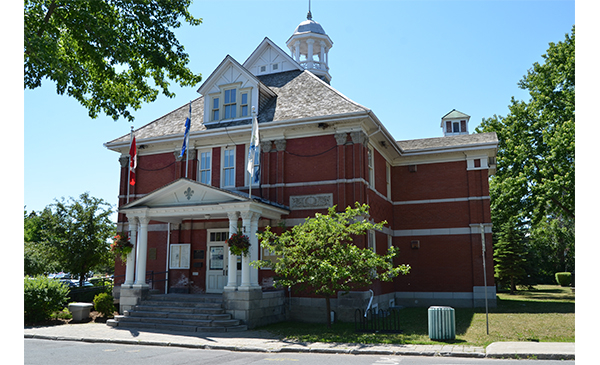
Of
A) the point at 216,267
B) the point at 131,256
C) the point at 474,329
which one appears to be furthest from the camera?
the point at 216,267

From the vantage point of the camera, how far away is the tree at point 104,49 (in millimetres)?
10727

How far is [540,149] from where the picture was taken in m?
27.5

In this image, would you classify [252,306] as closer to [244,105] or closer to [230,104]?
[244,105]

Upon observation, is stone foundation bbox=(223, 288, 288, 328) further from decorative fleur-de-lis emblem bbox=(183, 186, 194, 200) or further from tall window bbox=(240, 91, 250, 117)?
tall window bbox=(240, 91, 250, 117)

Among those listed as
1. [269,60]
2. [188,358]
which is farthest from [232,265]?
Answer: [269,60]

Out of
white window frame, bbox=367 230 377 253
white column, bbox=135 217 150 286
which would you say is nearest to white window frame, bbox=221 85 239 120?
white column, bbox=135 217 150 286

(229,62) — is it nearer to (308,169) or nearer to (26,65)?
(308,169)

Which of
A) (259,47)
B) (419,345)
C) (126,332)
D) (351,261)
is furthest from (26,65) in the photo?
(259,47)

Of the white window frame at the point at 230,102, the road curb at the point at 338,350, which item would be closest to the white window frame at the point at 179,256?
the white window frame at the point at 230,102

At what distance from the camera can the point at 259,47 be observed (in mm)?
24953

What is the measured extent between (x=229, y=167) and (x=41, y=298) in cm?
910

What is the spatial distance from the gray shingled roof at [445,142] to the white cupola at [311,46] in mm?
6894

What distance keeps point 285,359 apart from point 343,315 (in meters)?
6.84

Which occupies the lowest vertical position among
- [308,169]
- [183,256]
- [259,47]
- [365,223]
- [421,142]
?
[183,256]
